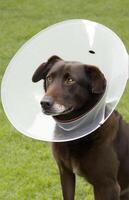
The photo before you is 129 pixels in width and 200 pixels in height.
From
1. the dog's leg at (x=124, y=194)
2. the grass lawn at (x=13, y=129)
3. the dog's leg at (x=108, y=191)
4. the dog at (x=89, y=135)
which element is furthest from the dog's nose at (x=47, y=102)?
the grass lawn at (x=13, y=129)

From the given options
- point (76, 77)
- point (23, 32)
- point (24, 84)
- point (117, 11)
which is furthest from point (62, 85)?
point (117, 11)

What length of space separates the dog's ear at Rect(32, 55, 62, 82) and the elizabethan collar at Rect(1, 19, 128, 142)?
0.16 meters

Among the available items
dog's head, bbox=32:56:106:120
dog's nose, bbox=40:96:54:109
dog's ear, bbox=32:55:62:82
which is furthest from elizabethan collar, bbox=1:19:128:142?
dog's nose, bbox=40:96:54:109

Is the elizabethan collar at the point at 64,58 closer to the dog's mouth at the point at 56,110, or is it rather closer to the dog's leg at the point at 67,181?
the dog's mouth at the point at 56,110

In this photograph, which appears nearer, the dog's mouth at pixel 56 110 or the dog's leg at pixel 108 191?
the dog's mouth at pixel 56 110

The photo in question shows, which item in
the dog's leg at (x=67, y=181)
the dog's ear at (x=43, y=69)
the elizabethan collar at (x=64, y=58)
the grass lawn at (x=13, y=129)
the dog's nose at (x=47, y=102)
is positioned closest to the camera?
the dog's nose at (x=47, y=102)

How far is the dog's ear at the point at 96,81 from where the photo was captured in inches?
115

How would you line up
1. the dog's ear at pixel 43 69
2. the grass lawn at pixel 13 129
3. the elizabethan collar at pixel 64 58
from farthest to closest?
1. the grass lawn at pixel 13 129
2. the dog's ear at pixel 43 69
3. the elizabethan collar at pixel 64 58

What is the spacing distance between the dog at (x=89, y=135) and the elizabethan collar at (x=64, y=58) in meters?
0.07

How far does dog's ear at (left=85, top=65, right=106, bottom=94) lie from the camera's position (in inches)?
115

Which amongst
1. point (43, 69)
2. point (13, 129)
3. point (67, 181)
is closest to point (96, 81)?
point (43, 69)

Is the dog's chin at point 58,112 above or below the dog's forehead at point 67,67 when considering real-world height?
below

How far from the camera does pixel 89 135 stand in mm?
3111

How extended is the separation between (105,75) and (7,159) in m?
1.72
